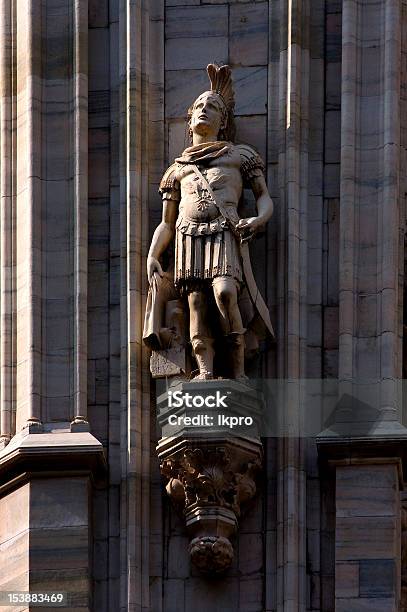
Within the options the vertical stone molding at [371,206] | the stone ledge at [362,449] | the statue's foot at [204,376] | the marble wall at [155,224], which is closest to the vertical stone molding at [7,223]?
the marble wall at [155,224]

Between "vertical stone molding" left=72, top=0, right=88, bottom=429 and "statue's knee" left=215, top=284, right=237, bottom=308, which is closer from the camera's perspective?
"statue's knee" left=215, top=284, right=237, bottom=308

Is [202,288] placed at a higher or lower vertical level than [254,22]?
lower

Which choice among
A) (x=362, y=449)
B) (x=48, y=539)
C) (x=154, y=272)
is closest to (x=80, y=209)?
(x=154, y=272)

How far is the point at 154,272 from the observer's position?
137 feet

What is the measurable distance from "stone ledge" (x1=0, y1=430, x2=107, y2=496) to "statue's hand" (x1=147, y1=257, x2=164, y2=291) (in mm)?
1625

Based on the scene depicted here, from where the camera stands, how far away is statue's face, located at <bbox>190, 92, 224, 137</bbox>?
138 feet

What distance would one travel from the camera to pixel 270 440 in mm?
41250

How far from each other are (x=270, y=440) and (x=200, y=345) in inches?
44.4

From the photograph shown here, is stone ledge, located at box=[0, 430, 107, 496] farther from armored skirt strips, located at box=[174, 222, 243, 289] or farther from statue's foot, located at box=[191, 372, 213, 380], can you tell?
armored skirt strips, located at box=[174, 222, 243, 289]

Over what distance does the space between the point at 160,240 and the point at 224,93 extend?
66.8 inches

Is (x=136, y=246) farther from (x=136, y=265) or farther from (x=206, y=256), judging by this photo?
(x=206, y=256)

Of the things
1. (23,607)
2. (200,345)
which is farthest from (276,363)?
(23,607)

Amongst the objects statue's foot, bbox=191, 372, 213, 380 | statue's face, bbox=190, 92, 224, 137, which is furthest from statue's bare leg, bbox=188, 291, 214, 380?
statue's face, bbox=190, 92, 224, 137

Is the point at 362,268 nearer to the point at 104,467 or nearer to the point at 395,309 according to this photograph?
the point at 395,309
